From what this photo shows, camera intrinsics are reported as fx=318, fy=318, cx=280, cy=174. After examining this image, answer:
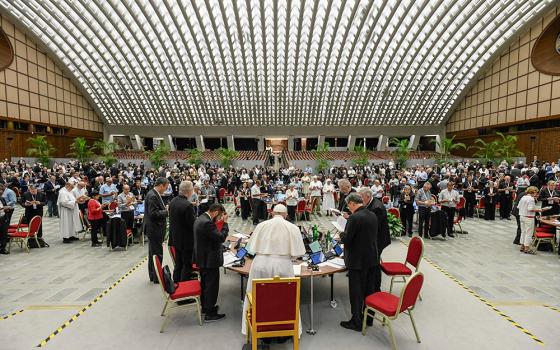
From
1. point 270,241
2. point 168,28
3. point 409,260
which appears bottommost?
point 409,260

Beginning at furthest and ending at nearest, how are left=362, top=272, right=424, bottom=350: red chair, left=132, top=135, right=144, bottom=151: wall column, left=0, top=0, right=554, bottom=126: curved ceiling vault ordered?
left=132, top=135, right=144, bottom=151: wall column
left=0, top=0, right=554, bottom=126: curved ceiling vault
left=362, top=272, right=424, bottom=350: red chair

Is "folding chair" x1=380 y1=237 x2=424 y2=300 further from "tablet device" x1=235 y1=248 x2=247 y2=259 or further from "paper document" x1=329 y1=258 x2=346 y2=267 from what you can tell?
"tablet device" x1=235 y1=248 x2=247 y2=259

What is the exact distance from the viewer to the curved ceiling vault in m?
25.2

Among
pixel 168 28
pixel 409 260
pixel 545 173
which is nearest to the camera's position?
pixel 409 260

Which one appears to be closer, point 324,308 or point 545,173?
point 324,308

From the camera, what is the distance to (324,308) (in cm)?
526

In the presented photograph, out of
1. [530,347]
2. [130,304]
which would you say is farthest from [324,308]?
[130,304]

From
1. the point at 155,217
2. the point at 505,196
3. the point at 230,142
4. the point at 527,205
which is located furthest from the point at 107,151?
the point at 527,205

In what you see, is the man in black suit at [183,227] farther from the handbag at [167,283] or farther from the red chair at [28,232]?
the red chair at [28,232]

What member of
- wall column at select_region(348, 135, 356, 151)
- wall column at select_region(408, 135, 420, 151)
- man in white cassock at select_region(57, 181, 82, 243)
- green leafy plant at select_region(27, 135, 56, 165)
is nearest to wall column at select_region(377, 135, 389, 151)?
wall column at select_region(408, 135, 420, 151)

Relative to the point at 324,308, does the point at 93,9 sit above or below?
above

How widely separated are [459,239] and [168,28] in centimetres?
2663

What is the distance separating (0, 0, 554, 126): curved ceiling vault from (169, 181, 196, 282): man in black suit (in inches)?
842

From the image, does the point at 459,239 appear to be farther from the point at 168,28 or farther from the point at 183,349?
the point at 168,28
